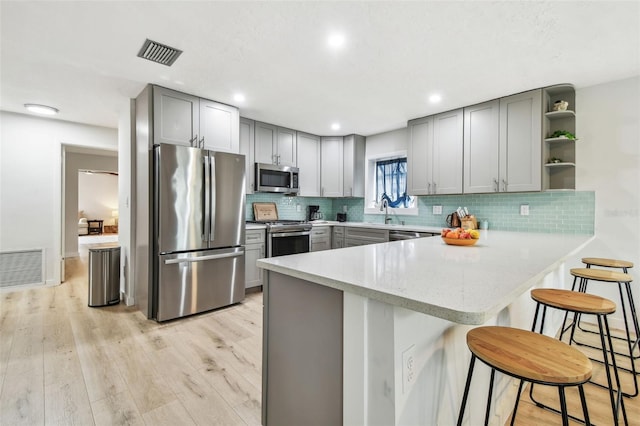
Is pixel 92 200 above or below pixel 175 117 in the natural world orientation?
below

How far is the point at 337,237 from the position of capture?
4.73 metres

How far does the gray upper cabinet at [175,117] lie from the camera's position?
298cm

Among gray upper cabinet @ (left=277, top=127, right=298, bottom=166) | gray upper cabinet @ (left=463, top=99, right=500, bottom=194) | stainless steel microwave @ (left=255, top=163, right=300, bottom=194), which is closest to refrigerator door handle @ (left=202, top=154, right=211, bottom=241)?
stainless steel microwave @ (left=255, top=163, right=300, bottom=194)

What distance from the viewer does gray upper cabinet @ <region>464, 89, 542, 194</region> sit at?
3041 millimetres

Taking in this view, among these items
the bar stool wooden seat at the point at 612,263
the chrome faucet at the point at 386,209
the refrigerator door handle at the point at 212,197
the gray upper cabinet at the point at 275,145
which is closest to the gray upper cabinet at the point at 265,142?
the gray upper cabinet at the point at 275,145

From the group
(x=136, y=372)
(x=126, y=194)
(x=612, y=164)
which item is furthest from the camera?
(x=126, y=194)

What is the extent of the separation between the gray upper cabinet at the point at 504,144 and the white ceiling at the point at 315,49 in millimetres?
170

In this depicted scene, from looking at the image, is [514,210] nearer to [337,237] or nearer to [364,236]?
[364,236]

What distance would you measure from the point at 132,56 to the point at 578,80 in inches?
161

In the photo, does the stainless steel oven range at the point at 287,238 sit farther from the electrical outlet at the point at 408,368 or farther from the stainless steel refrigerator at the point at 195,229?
the electrical outlet at the point at 408,368

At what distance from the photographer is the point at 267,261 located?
1426mm

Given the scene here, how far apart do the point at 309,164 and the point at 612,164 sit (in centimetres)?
369

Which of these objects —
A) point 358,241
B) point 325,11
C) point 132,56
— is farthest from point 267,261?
point 358,241

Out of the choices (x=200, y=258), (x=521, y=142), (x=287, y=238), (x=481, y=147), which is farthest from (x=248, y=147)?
(x=521, y=142)
